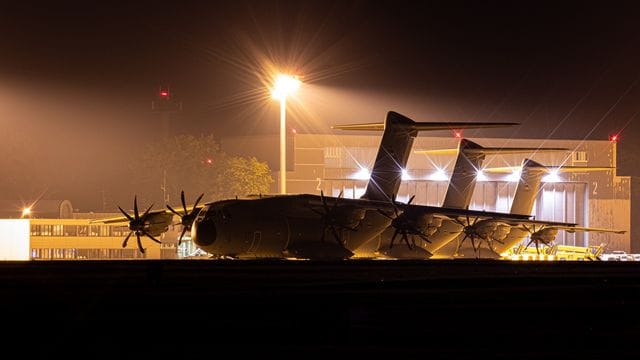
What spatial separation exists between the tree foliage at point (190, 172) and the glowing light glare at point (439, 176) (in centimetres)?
1788

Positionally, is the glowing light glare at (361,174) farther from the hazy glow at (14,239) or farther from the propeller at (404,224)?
the propeller at (404,224)

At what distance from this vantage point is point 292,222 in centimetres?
3872

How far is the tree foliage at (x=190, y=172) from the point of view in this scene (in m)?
93.8

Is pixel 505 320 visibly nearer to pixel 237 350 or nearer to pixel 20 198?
pixel 237 350

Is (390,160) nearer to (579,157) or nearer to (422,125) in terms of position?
(422,125)

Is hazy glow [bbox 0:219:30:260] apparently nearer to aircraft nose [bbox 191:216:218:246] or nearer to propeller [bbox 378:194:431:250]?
aircraft nose [bbox 191:216:218:246]

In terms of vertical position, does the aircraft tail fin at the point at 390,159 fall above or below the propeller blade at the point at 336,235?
above

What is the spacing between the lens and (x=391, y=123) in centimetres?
4441

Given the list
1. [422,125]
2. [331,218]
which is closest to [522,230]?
[422,125]

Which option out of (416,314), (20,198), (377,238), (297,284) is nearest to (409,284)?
(297,284)

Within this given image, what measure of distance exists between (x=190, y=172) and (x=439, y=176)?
34079mm

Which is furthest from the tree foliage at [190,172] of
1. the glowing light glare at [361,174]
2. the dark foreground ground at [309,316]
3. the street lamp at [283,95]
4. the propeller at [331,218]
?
the dark foreground ground at [309,316]

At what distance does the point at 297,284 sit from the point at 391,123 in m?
22.9

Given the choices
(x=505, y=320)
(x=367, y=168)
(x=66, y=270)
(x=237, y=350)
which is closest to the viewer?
(x=237, y=350)
